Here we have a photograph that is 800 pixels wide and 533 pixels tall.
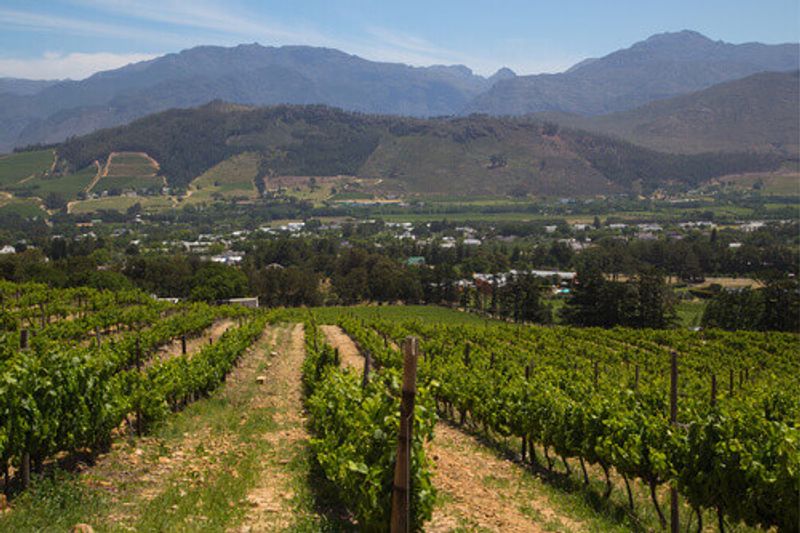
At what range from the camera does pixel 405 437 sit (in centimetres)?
620

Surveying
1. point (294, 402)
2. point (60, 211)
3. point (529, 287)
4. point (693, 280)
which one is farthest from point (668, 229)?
point (60, 211)

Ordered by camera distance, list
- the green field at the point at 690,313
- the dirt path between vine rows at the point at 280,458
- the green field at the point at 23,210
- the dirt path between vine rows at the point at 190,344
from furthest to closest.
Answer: the green field at the point at 23,210 → the green field at the point at 690,313 → the dirt path between vine rows at the point at 190,344 → the dirt path between vine rows at the point at 280,458

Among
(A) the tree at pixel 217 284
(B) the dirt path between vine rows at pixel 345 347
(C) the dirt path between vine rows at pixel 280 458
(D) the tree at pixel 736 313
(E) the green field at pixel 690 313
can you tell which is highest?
(C) the dirt path between vine rows at pixel 280 458

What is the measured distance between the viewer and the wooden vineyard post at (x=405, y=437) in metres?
6.11

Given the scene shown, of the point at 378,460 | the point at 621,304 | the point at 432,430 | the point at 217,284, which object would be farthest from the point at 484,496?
the point at 217,284

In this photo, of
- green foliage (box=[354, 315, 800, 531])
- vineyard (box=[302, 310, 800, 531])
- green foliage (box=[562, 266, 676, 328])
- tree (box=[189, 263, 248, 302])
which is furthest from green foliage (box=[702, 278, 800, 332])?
tree (box=[189, 263, 248, 302])

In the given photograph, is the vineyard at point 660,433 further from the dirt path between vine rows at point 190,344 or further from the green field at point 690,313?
the green field at point 690,313

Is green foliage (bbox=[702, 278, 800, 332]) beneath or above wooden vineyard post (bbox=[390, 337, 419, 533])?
beneath

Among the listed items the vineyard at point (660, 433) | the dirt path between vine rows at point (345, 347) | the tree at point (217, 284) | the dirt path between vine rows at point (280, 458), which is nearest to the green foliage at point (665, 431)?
the vineyard at point (660, 433)

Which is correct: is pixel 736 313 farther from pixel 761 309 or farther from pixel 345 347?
pixel 345 347

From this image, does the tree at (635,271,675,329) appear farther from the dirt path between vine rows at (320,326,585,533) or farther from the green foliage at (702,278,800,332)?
the dirt path between vine rows at (320,326,585,533)

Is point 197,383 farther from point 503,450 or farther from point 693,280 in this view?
point 693,280

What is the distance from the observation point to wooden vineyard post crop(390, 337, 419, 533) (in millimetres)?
6113

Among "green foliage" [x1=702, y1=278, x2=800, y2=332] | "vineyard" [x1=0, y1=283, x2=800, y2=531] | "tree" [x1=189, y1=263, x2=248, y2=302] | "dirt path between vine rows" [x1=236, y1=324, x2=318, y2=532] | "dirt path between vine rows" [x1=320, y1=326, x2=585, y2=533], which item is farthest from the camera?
Answer: "tree" [x1=189, y1=263, x2=248, y2=302]
